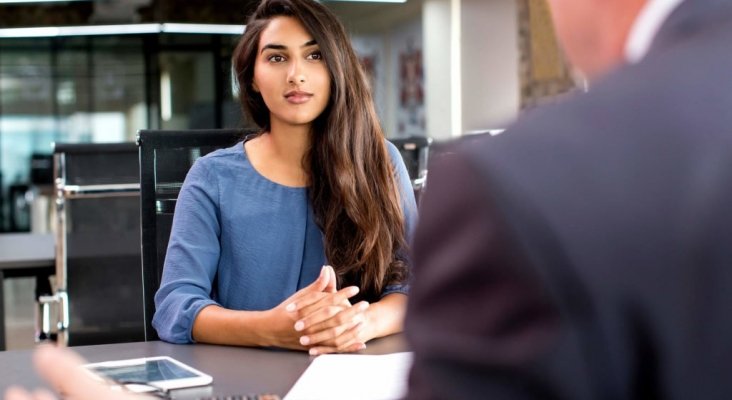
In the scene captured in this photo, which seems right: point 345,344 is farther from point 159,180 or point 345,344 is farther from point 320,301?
point 159,180

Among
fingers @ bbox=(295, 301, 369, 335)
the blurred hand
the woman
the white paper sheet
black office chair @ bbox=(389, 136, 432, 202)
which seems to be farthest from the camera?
black office chair @ bbox=(389, 136, 432, 202)

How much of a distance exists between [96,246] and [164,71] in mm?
7344

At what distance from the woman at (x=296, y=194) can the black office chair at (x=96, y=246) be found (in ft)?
4.80

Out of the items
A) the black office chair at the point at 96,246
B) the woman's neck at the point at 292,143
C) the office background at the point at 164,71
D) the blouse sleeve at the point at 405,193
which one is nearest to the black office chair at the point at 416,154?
the blouse sleeve at the point at 405,193

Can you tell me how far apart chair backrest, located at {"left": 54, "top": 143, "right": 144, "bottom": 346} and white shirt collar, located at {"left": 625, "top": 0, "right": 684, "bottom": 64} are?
2.91m

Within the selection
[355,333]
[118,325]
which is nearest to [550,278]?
[355,333]

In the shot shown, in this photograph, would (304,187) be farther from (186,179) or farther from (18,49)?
(18,49)

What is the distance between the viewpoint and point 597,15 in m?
0.43

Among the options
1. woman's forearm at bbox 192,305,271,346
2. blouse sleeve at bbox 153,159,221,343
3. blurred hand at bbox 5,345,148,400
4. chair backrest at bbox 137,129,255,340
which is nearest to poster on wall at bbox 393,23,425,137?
chair backrest at bbox 137,129,255,340

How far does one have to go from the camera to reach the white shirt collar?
1.35 ft

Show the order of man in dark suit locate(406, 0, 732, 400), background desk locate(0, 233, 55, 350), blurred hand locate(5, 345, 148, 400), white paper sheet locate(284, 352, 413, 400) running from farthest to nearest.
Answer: background desk locate(0, 233, 55, 350) → white paper sheet locate(284, 352, 413, 400) → blurred hand locate(5, 345, 148, 400) → man in dark suit locate(406, 0, 732, 400)

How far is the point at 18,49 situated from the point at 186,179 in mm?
9193

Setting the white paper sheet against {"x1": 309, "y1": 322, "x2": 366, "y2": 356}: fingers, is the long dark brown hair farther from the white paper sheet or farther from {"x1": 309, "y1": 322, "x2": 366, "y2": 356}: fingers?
the white paper sheet

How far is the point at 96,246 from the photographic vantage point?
330 cm
